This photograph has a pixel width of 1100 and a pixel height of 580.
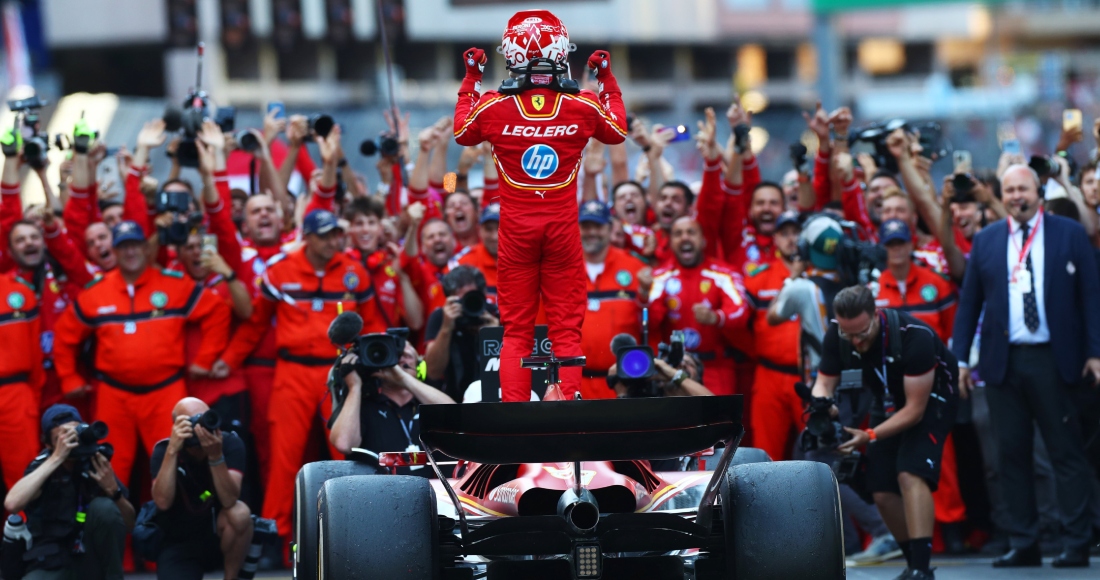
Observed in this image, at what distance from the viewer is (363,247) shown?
976 centimetres

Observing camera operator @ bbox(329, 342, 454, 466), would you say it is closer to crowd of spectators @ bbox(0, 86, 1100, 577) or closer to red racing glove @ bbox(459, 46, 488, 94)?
crowd of spectators @ bbox(0, 86, 1100, 577)

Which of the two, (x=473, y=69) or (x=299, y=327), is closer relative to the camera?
(x=473, y=69)

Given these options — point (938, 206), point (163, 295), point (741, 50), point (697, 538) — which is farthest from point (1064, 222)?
point (741, 50)

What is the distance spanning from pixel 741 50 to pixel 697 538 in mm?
44658

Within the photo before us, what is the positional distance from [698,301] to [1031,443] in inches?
82.9

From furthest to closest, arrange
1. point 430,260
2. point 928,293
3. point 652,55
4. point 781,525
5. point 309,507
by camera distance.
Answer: point 652,55 < point 430,260 < point 928,293 < point 309,507 < point 781,525

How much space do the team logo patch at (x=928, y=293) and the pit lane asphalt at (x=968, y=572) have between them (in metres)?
1.55

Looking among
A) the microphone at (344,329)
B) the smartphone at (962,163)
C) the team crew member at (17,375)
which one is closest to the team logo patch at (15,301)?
the team crew member at (17,375)

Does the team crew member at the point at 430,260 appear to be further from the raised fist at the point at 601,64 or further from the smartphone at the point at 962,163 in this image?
the smartphone at the point at 962,163

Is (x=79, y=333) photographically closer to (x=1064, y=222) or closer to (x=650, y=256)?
(x=650, y=256)

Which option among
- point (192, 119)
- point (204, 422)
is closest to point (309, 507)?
point (204, 422)

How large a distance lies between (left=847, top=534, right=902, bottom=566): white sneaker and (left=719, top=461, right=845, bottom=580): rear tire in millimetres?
3202

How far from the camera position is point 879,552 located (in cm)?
883

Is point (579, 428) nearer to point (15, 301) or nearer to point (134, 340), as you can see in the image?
point (134, 340)
